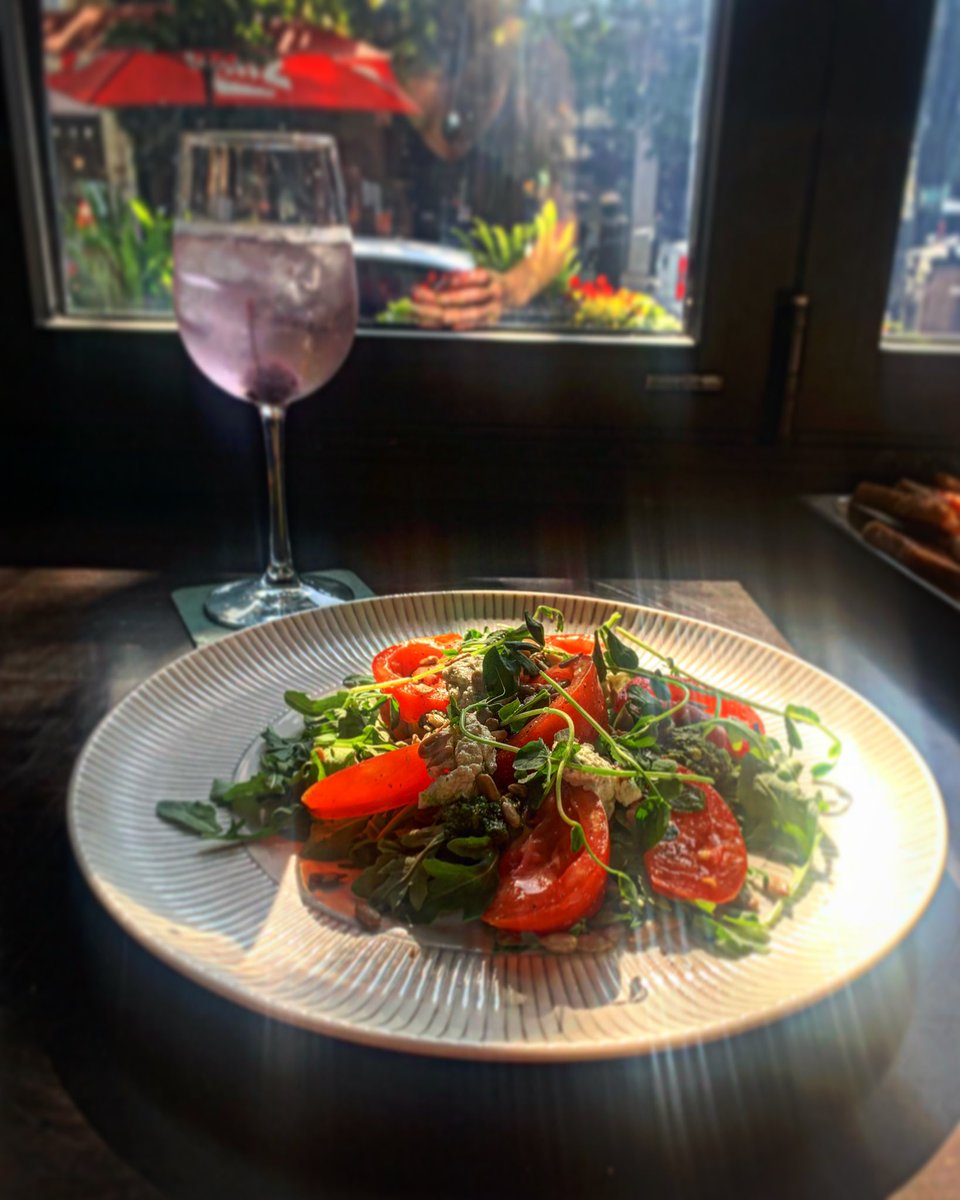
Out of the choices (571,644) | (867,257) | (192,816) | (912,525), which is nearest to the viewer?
(192,816)

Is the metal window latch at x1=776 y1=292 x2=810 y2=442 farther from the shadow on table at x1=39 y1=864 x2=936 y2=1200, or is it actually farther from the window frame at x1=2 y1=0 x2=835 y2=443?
the shadow on table at x1=39 y1=864 x2=936 y2=1200

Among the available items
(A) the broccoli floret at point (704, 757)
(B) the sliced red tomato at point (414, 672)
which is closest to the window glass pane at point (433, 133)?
(B) the sliced red tomato at point (414, 672)

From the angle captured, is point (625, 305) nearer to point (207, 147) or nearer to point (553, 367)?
point (553, 367)

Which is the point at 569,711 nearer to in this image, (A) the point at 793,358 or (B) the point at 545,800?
(B) the point at 545,800

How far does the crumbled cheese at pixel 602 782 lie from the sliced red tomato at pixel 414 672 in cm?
9

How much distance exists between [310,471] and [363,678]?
604 mm

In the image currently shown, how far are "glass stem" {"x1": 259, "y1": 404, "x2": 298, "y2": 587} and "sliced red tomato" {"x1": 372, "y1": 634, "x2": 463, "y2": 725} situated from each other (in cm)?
21

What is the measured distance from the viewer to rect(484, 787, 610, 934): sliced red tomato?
376 millimetres

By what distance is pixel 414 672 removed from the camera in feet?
1.86

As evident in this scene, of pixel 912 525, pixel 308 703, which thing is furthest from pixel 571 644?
pixel 912 525

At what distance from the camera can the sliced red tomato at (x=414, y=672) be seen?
0.51 metres

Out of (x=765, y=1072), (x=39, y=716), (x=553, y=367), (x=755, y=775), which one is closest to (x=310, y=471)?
(x=553, y=367)

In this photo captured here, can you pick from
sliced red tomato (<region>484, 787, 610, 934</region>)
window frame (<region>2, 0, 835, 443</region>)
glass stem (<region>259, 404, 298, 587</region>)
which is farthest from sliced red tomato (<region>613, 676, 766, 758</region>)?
window frame (<region>2, 0, 835, 443</region>)

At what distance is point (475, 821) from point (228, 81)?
996 millimetres
